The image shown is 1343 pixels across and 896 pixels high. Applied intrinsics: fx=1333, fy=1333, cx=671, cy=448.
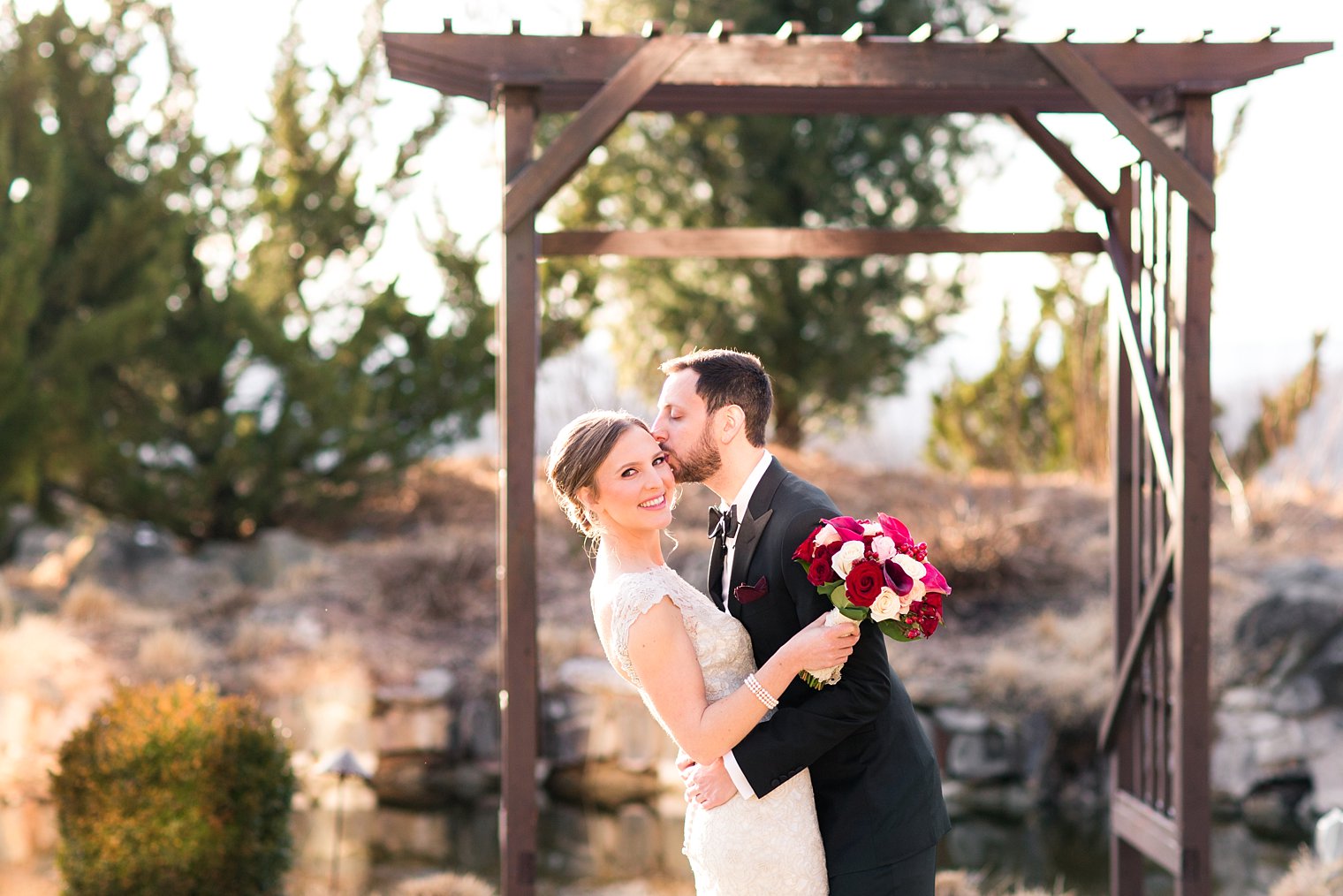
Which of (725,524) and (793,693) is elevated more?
(725,524)

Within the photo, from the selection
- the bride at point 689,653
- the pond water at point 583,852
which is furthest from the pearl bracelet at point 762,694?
the pond water at point 583,852

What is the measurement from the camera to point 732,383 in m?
3.08

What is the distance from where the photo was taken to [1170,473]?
5.14 meters

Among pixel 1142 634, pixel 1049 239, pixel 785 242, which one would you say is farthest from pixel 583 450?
pixel 1142 634

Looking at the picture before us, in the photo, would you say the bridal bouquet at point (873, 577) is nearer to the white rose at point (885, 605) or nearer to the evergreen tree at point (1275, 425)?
the white rose at point (885, 605)

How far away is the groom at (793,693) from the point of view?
283 centimetres

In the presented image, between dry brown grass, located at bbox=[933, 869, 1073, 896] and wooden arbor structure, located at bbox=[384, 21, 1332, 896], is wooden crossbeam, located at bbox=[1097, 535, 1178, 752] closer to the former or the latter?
wooden arbor structure, located at bbox=[384, 21, 1332, 896]

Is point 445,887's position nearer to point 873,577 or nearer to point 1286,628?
point 873,577

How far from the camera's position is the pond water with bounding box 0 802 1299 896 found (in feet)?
23.1

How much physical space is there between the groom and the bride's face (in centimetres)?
16

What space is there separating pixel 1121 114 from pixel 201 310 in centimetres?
1025

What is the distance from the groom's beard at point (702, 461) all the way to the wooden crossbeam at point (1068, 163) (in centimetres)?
313

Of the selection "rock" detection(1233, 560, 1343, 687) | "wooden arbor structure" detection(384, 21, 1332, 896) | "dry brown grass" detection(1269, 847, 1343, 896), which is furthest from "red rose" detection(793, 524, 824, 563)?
"rock" detection(1233, 560, 1343, 687)

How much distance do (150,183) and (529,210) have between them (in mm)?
9527
